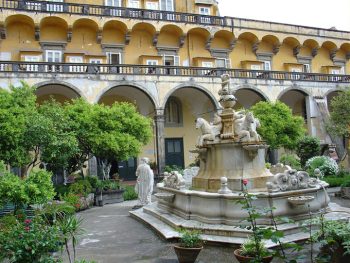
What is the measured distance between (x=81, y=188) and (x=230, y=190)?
7.84 meters

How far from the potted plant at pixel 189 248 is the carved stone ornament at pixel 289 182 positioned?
7.39 ft

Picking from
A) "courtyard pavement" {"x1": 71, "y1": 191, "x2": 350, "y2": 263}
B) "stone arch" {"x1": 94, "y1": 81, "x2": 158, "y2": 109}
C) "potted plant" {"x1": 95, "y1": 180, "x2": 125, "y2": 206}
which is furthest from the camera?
"stone arch" {"x1": 94, "y1": 81, "x2": 158, "y2": 109}

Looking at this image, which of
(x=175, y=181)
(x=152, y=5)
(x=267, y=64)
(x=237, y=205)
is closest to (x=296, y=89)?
(x=267, y=64)

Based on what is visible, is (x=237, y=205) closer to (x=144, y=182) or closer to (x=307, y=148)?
(x=144, y=182)

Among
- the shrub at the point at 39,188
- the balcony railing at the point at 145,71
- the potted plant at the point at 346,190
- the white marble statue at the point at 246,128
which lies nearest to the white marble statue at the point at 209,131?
the white marble statue at the point at 246,128

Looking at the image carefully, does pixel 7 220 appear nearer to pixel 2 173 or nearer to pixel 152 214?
pixel 2 173

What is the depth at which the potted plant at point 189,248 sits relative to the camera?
5.69 m

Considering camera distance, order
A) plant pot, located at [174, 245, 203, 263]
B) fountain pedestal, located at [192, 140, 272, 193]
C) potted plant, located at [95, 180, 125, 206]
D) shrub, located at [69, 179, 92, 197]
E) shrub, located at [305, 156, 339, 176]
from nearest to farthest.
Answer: plant pot, located at [174, 245, 203, 263] → fountain pedestal, located at [192, 140, 272, 193] → shrub, located at [69, 179, 92, 197] → potted plant, located at [95, 180, 125, 206] → shrub, located at [305, 156, 339, 176]

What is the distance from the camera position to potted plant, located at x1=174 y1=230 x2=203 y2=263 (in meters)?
5.69

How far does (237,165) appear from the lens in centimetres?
852

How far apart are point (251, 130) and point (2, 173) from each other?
5662 millimetres

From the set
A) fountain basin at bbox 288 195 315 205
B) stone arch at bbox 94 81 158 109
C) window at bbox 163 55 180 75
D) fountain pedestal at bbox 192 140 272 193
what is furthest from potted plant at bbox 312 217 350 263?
window at bbox 163 55 180 75

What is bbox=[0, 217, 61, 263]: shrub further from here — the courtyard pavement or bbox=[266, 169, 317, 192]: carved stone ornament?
bbox=[266, 169, 317, 192]: carved stone ornament

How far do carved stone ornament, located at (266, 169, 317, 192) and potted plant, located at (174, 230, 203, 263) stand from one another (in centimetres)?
225
